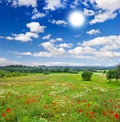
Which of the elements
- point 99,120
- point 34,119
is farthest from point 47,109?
point 99,120

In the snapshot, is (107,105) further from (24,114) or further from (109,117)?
(24,114)

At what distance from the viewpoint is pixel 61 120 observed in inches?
474

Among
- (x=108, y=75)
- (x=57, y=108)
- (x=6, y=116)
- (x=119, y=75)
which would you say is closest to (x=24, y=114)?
(x=6, y=116)

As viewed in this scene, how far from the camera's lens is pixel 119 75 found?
270ft

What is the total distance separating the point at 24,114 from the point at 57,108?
256cm

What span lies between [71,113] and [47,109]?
1.72 metres

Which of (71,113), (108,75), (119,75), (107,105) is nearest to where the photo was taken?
(71,113)

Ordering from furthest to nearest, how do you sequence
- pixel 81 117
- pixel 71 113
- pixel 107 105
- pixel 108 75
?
pixel 108 75 < pixel 107 105 < pixel 71 113 < pixel 81 117

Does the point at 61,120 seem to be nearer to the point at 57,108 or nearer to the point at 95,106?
the point at 57,108

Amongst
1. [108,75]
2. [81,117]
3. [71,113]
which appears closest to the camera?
[81,117]

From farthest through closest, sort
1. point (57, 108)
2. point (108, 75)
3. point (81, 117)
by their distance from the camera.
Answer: point (108, 75)
point (57, 108)
point (81, 117)

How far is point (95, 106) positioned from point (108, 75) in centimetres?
7926

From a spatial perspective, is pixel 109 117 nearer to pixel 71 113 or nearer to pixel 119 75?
pixel 71 113

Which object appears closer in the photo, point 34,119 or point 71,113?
point 34,119
